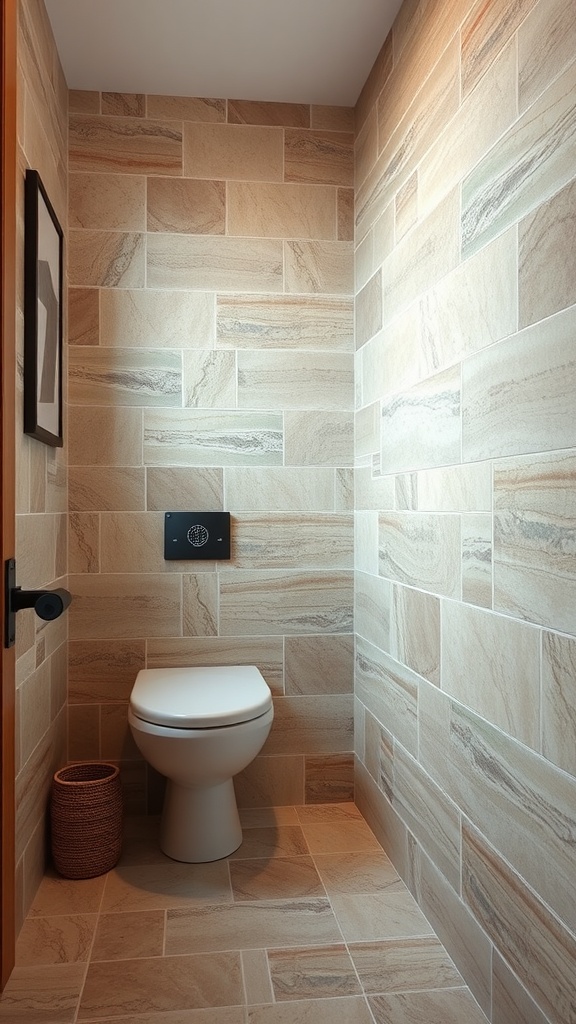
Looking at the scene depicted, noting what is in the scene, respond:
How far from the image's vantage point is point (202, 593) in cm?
253

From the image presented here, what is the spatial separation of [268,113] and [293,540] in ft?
4.83

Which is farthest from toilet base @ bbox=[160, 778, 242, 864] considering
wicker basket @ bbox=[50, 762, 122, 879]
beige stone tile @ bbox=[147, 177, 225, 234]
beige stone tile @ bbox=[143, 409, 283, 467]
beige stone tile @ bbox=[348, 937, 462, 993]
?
beige stone tile @ bbox=[147, 177, 225, 234]

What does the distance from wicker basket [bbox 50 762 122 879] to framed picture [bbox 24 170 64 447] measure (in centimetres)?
98

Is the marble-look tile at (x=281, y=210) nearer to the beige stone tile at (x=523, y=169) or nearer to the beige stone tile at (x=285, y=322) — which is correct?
the beige stone tile at (x=285, y=322)

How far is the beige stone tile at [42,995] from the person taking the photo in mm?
1502

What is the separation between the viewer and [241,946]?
1739 mm

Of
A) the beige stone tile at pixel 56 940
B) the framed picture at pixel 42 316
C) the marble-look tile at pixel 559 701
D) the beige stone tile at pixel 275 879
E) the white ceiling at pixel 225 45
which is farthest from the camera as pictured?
the white ceiling at pixel 225 45

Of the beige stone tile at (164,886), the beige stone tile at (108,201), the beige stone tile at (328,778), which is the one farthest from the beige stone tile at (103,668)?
the beige stone tile at (108,201)

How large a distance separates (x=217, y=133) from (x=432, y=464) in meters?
1.51

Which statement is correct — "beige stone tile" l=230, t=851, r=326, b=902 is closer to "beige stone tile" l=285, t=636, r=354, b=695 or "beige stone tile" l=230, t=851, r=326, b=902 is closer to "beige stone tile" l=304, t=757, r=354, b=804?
"beige stone tile" l=304, t=757, r=354, b=804

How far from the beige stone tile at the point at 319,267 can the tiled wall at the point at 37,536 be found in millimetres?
769

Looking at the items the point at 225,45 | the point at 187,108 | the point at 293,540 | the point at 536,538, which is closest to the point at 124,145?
the point at 187,108

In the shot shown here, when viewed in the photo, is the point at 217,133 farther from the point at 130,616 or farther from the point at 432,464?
the point at 130,616

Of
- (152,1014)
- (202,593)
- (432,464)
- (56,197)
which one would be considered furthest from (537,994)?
(56,197)
